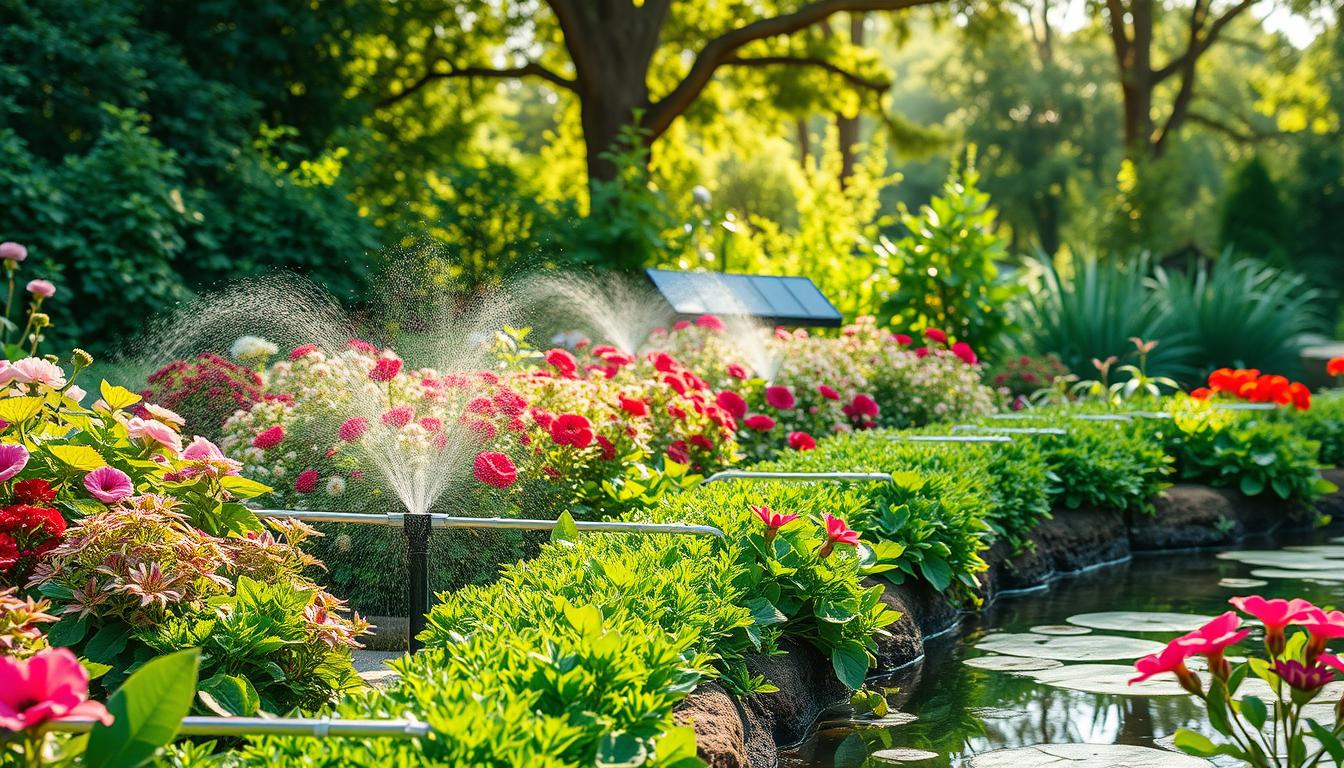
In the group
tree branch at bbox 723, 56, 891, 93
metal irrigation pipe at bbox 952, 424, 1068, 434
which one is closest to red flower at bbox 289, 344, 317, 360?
metal irrigation pipe at bbox 952, 424, 1068, 434

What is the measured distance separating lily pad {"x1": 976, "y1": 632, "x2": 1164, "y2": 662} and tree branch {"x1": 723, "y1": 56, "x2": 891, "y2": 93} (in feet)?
34.6

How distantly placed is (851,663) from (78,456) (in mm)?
1995

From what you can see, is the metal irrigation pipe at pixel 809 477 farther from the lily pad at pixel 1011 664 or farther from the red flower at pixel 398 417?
the red flower at pixel 398 417

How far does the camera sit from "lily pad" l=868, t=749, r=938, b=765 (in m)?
3.23

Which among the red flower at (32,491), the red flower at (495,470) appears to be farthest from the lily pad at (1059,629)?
the red flower at (32,491)

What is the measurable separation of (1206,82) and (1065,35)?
5.97 meters

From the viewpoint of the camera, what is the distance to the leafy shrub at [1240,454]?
710 centimetres

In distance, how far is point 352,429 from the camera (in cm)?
435

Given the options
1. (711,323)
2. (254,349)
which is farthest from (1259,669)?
(711,323)

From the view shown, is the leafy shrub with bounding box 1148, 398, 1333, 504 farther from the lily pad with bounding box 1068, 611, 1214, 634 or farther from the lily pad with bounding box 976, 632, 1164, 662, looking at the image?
the lily pad with bounding box 976, 632, 1164, 662

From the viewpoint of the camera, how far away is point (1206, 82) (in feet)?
141

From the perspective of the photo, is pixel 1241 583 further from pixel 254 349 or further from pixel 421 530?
pixel 254 349

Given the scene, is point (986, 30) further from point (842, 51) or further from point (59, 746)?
point (59, 746)

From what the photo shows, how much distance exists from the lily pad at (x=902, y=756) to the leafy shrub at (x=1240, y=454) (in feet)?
14.2
